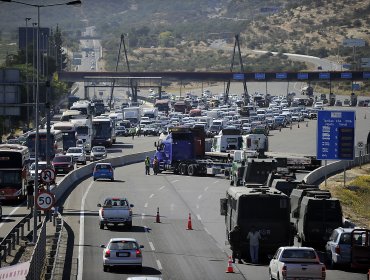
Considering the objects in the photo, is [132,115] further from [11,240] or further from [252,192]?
[252,192]

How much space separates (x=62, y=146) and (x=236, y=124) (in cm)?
2783

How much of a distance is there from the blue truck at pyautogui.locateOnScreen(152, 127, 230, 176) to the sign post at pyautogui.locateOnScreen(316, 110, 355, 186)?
14904 mm

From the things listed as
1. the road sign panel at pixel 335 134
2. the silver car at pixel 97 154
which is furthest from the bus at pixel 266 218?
the silver car at pixel 97 154

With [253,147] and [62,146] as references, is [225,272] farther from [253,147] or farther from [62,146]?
[62,146]

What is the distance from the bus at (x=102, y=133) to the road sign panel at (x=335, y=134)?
45.1 m

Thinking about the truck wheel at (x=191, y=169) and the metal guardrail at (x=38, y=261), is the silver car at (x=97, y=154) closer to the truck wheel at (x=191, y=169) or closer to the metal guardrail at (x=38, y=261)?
the truck wheel at (x=191, y=169)

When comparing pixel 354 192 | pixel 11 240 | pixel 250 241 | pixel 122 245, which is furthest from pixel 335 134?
pixel 122 245

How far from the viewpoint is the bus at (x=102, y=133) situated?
109m

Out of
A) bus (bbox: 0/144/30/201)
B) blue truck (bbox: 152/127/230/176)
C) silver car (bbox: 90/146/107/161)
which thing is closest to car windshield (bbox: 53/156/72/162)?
blue truck (bbox: 152/127/230/176)

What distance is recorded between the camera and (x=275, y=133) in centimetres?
12638

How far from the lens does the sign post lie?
214ft

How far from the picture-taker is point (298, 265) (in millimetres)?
33125

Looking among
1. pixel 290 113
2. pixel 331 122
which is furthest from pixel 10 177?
pixel 290 113

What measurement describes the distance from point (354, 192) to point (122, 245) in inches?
1480
